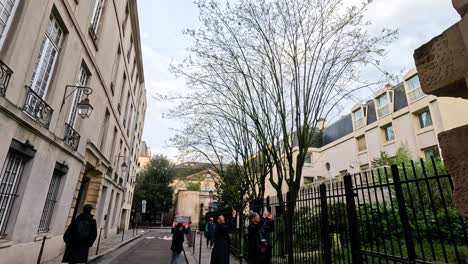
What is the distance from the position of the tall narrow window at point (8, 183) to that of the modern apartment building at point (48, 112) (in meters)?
0.02

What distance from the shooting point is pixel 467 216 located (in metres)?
1.47

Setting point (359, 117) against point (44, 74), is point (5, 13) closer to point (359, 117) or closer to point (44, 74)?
point (44, 74)

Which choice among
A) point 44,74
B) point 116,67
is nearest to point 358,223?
point 44,74

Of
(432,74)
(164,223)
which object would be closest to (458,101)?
(432,74)

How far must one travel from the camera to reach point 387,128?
74.7 feet

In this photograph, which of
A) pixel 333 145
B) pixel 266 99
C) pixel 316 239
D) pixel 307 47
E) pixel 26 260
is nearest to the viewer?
pixel 316 239

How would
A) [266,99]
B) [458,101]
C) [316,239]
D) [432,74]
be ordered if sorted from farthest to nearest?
1. [458,101]
2. [266,99]
3. [316,239]
4. [432,74]

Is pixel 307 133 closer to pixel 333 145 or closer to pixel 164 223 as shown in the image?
pixel 333 145

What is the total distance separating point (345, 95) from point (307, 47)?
1.90 m

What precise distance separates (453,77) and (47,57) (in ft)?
32.1

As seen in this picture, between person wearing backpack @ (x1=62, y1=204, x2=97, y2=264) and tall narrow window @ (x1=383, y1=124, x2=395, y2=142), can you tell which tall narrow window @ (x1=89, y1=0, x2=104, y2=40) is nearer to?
person wearing backpack @ (x1=62, y1=204, x2=97, y2=264)

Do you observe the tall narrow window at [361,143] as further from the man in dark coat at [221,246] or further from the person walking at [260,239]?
the person walking at [260,239]

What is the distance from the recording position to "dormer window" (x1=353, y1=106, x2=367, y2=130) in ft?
84.0

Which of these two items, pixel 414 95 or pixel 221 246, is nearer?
pixel 221 246
